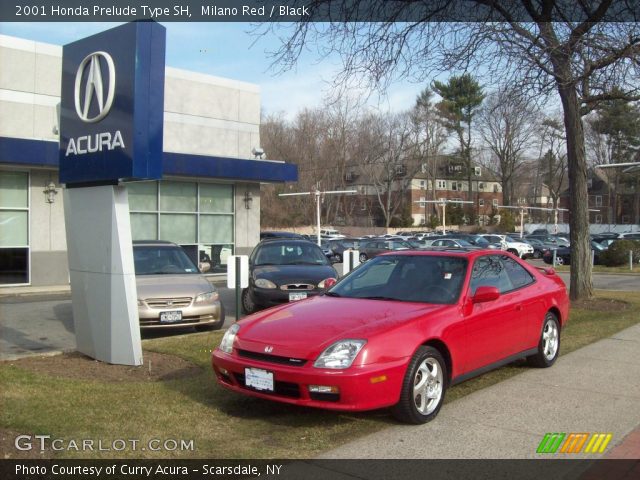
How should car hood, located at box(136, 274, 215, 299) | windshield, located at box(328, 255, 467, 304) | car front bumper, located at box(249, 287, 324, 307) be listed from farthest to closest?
car front bumper, located at box(249, 287, 324, 307)
car hood, located at box(136, 274, 215, 299)
windshield, located at box(328, 255, 467, 304)

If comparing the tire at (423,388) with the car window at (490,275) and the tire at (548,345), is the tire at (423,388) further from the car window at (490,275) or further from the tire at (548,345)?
the tire at (548,345)

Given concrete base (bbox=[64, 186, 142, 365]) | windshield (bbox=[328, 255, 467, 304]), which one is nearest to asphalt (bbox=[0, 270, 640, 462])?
windshield (bbox=[328, 255, 467, 304])

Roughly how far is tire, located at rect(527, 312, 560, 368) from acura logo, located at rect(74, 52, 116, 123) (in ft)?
18.6

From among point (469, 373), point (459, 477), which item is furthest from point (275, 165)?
point (459, 477)

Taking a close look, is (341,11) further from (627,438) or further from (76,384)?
(627,438)

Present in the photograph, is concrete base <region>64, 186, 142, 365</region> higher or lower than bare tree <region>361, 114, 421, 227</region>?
lower

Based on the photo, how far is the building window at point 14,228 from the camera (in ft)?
59.3

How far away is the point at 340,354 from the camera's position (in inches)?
194

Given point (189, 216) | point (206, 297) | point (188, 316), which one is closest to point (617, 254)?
point (189, 216)

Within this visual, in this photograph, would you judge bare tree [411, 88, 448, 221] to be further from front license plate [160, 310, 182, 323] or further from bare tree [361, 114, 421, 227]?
front license plate [160, 310, 182, 323]

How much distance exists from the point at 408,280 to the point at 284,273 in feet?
18.7

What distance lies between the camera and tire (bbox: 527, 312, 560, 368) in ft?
24.2


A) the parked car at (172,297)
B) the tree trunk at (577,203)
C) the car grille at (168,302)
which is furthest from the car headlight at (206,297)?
the tree trunk at (577,203)

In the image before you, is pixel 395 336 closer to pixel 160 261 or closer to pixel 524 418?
pixel 524 418
